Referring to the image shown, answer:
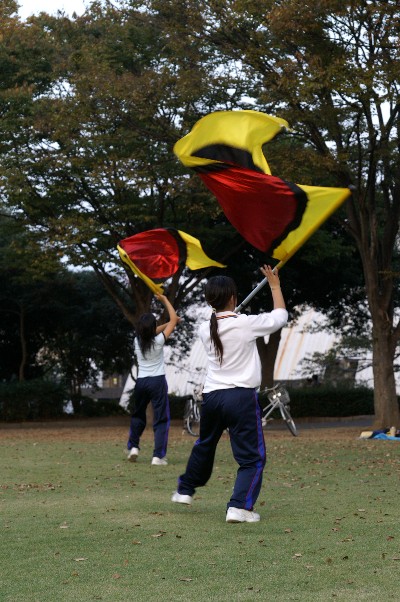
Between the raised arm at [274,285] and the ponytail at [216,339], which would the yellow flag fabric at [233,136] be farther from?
the ponytail at [216,339]

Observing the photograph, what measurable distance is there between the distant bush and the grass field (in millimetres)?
19805

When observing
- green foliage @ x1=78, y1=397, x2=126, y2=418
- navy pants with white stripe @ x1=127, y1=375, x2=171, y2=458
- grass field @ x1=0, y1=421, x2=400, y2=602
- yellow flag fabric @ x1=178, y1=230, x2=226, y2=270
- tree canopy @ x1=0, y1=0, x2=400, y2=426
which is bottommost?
green foliage @ x1=78, y1=397, x2=126, y2=418

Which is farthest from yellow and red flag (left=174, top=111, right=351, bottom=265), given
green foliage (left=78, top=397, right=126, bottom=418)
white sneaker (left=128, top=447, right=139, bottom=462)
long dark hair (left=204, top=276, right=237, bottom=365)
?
green foliage (left=78, top=397, right=126, bottom=418)

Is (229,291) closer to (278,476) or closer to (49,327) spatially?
(278,476)

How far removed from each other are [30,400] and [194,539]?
1021 inches

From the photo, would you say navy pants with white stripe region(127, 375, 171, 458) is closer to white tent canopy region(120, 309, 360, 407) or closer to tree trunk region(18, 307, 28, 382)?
tree trunk region(18, 307, 28, 382)

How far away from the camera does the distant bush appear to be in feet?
103

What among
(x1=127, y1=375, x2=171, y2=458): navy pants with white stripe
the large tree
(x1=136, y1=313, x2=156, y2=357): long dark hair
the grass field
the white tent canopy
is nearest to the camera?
the grass field

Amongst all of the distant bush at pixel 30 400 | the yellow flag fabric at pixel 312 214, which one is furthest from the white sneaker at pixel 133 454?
the distant bush at pixel 30 400

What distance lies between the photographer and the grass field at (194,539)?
4.82 m

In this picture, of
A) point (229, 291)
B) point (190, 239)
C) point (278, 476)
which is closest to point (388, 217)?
point (190, 239)

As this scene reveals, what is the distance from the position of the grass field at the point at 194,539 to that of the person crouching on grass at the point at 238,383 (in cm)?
37

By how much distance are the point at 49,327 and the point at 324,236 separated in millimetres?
12253

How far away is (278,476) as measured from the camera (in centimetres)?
1109
